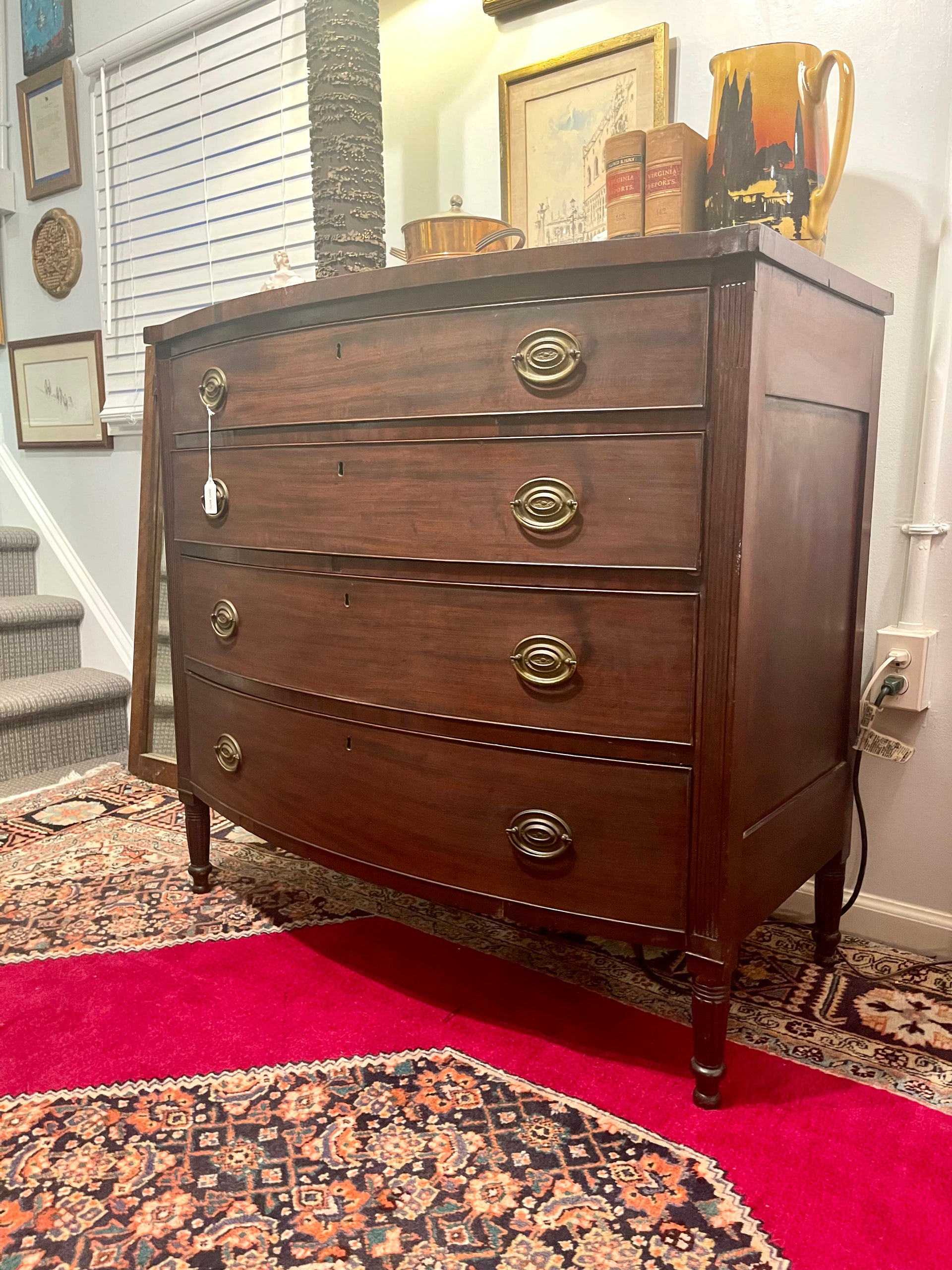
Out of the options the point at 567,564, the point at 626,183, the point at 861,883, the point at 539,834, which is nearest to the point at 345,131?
the point at 626,183

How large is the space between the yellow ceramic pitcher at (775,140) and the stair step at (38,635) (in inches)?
96.5

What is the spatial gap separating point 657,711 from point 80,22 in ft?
9.29

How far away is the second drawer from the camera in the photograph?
113cm

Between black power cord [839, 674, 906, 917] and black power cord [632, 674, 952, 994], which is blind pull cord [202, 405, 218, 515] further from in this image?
black power cord [839, 674, 906, 917]

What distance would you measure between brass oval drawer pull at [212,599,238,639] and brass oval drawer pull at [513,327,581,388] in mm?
683

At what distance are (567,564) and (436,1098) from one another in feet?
2.39

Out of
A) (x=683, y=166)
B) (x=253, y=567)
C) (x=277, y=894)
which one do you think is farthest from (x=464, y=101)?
(x=277, y=894)

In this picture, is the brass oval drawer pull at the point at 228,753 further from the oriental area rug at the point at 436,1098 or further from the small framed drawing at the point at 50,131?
the small framed drawing at the point at 50,131

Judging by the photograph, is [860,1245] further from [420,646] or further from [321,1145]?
[420,646]

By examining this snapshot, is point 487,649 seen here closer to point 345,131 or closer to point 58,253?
point 345,131

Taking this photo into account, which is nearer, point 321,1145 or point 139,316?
point 321,1145

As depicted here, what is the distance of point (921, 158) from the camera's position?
1.47 metres

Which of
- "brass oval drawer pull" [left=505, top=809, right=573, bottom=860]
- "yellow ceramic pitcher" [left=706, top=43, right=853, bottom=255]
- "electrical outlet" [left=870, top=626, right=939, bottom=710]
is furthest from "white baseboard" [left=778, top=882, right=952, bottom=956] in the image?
"yellow ceramic pitcher" [left=706, top=43, right=853, bottom=255]

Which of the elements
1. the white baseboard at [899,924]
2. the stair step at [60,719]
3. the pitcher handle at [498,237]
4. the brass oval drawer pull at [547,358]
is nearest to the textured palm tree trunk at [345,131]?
the pitcher handle at [498,237]
